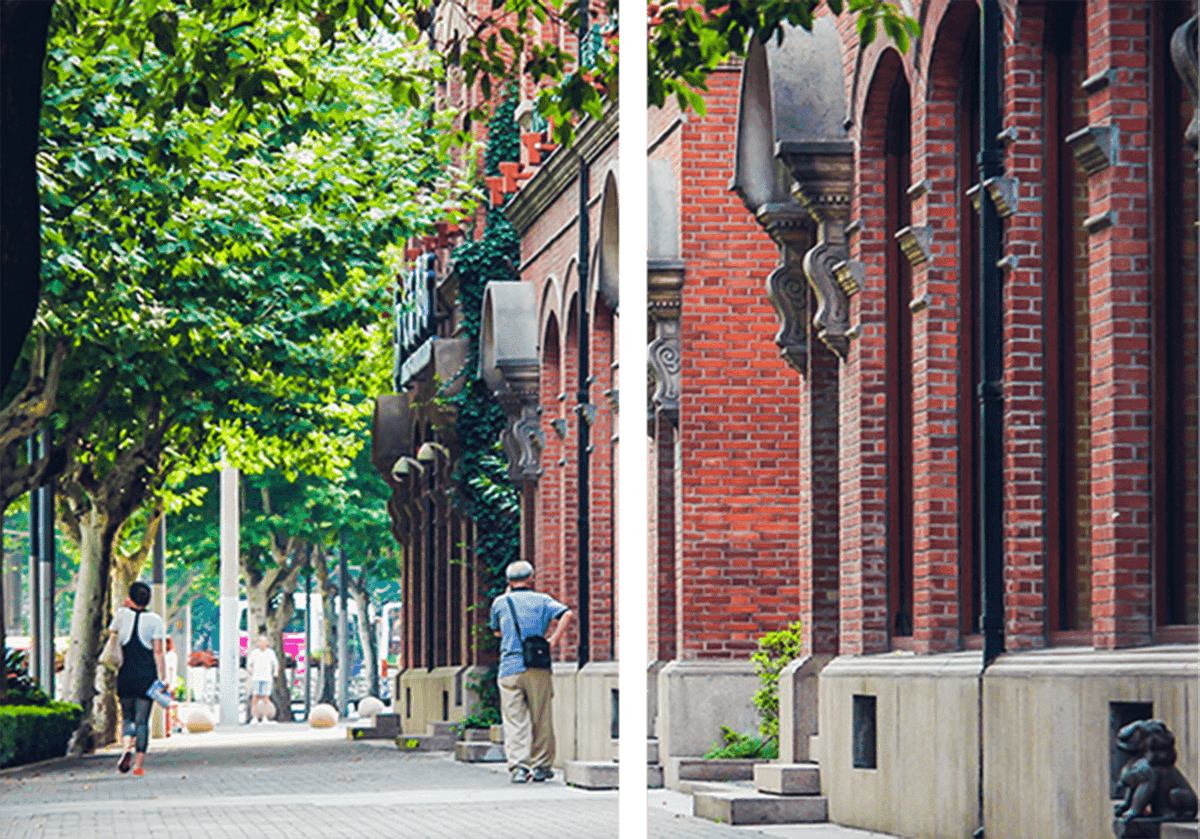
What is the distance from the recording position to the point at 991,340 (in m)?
11.9

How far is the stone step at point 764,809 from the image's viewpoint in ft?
46.0

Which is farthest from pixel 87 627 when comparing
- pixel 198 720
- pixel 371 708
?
pixel 198 720

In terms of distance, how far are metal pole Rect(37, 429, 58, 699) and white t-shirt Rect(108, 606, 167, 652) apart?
952 cm

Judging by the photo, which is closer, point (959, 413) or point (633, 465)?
point (633, 465)

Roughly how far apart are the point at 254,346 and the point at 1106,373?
19065mm

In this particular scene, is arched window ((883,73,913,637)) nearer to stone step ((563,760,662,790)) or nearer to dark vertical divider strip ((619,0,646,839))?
stone step ((563,760,662,790))

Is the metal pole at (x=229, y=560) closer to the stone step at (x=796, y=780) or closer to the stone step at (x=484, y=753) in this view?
the stone step at (x=484, y=753)

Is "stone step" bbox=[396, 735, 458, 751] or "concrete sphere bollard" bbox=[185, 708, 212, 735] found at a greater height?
"stone step" bbox=[396, 735, 458, 751]

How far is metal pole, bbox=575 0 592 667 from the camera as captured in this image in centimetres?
2338

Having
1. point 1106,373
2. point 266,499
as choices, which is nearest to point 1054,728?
point 1106,373

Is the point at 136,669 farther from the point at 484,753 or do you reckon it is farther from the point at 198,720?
the point at 198,720

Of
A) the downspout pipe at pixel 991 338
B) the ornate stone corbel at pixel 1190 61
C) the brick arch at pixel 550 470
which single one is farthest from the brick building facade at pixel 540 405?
the ornate stone corbel at pixel 1190 61

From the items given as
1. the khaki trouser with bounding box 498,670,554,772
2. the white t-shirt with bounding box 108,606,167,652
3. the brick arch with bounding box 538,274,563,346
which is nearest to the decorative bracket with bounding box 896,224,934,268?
the khaki trouser with bounding box 498,670,554,772

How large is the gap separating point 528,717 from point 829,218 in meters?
6.18
